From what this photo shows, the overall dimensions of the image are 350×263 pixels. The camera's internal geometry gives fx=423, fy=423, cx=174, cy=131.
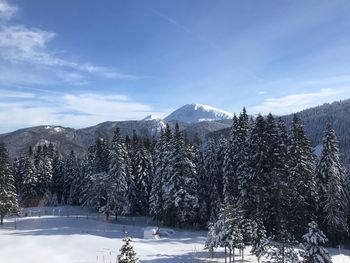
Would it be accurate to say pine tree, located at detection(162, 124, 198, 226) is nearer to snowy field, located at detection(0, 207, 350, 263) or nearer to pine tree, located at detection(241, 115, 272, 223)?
snowy field, located at detection(0, 207, 350, 263)

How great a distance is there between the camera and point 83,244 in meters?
46.8

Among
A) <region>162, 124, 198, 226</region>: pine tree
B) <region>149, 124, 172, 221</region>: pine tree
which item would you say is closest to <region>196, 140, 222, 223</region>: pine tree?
<region>162, 124, 198, 226</region>: pine tree

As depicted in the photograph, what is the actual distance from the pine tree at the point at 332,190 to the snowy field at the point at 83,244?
3862 millimetres

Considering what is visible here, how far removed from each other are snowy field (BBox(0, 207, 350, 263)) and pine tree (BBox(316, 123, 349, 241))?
3862 mm

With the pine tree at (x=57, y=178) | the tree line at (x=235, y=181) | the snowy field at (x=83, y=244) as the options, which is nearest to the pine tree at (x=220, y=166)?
the tree line at (x=235, y=181)

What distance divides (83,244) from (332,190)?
31382 millimetres

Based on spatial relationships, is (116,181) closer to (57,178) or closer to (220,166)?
(220,166)

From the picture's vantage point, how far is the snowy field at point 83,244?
4109 cm

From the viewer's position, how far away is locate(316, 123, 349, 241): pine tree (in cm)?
5366

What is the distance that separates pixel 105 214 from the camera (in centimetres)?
7425

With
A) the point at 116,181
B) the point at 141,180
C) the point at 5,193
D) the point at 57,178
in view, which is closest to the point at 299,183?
the point at 116,181

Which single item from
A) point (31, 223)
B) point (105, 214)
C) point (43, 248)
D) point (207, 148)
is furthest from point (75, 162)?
point (43, 248)

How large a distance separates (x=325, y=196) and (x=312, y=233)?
29.0 meters

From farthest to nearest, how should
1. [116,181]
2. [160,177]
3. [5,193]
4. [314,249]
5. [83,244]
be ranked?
1. [116,181]
2. [160,177]
3. [5,193]
4. [83,244]
5. [314,249]
